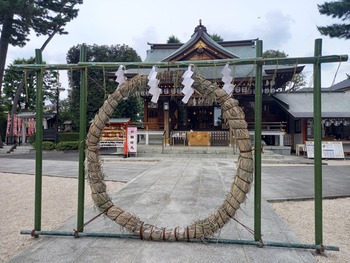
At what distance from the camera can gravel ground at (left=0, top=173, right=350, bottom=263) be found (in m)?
3.31

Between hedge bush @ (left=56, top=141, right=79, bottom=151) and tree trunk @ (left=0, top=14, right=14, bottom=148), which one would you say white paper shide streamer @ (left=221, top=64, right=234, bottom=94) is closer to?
hedge bush @ (left=56, top=141, right=79, bottom=151)

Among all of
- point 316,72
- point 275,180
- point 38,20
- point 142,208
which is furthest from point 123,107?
point 316,72

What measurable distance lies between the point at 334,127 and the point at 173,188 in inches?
567

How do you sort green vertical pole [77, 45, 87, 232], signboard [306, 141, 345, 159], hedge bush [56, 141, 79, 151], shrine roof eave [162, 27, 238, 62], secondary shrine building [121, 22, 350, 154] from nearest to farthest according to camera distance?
green vertical pole [77, 45, 87, 232]
signboard [306, 141, 345, 159]
secondary shrine building [121, 22, 350, 154]
shrine roof eave [162, 27, 238, 62]
hedge bush [56, 141, 79, 151]

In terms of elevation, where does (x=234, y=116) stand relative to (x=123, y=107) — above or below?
below

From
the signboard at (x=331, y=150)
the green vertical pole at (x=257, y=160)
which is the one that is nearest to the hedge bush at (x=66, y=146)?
the signboard at (x=331, y=150)

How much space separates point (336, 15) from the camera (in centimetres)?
1184

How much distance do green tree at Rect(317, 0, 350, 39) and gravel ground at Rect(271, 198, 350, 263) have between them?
9.80 m

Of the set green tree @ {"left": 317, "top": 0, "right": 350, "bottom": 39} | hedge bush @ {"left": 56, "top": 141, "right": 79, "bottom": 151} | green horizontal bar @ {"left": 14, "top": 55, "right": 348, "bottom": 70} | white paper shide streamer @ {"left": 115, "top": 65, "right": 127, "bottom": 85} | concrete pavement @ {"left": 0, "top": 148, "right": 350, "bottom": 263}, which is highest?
green tree @ {"left": 317, "top": 0, "right": 350, "bottom": 39}

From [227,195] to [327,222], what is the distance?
8.27 feet

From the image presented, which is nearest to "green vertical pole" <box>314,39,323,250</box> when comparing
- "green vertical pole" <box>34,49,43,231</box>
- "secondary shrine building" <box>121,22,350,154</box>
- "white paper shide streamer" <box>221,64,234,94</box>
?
"white paper shide streamer" <box>221,64,234,94</box>

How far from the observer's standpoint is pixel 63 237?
3168 mm

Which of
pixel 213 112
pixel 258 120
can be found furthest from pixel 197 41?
pixel 258 120

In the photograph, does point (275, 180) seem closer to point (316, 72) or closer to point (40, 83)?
point (316, 72)
